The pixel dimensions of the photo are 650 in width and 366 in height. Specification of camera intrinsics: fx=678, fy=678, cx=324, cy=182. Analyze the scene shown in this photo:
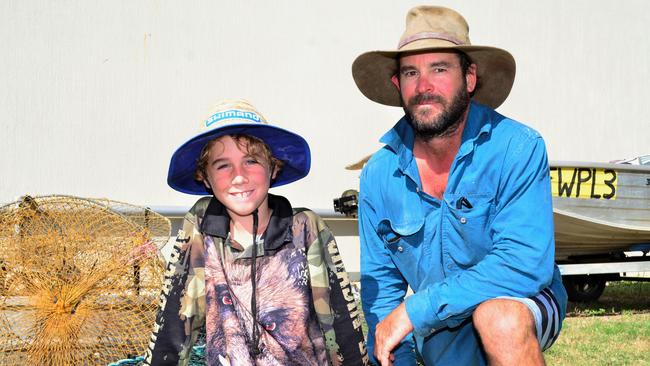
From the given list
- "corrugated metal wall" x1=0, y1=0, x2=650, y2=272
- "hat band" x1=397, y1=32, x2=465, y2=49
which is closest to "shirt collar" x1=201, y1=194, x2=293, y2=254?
"hat band" x1=397, y1=32, x2=465, y2=49

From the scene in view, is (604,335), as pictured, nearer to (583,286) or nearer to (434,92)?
(583,286)

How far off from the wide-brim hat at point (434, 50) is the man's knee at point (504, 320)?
955 millimetres

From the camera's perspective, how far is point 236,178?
2.39m

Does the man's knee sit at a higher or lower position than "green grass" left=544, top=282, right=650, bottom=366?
higher

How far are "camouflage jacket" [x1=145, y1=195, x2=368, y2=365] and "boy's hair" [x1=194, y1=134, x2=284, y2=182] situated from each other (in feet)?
0.72

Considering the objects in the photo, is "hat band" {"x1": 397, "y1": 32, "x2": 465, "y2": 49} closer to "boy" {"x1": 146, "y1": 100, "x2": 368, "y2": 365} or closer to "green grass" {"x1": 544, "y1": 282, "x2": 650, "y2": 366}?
"boy" {"x1": 146, "y1": 100, "x2": 368, "y2": 365}

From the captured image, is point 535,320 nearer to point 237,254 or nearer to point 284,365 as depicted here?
point 284,365

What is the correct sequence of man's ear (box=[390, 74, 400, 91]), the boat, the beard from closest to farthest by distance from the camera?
the beard
man's ear (box=[390, 74, 400, 91])
the boat

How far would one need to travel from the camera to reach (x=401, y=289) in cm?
Answer: 268

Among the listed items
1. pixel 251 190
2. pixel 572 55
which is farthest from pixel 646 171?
pixel 251 190

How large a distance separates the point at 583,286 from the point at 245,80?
4187 mm

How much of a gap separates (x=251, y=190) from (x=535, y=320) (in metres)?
1.04

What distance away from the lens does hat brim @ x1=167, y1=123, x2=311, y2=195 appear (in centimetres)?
241

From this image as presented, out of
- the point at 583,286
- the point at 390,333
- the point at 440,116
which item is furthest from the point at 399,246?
the point at 583,286
